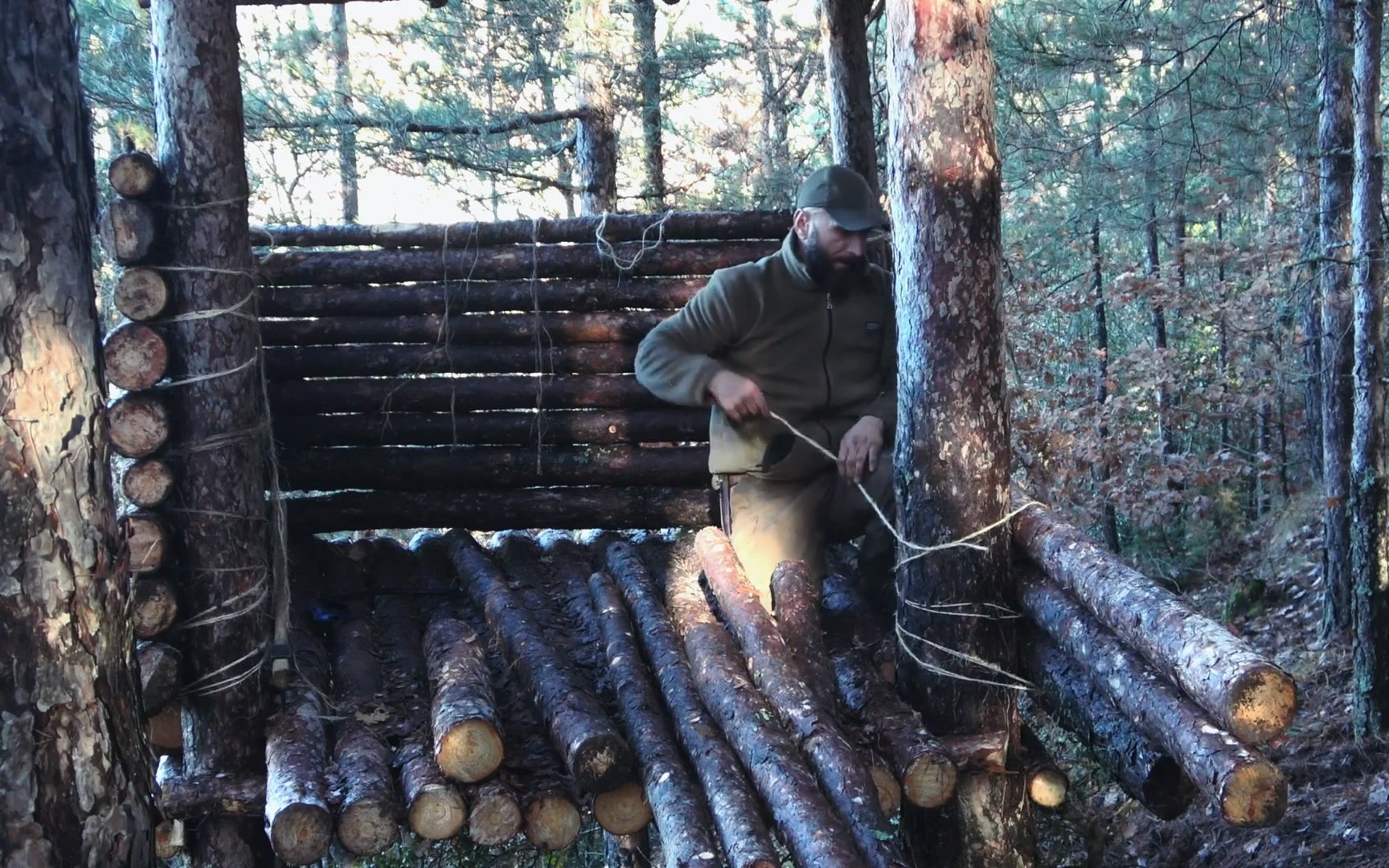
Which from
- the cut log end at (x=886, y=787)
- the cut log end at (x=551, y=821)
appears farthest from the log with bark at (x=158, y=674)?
the cut log end at (x=886, y=787)

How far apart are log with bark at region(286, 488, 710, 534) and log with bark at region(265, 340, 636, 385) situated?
0.68m

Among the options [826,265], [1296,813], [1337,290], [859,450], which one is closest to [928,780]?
[859,450]

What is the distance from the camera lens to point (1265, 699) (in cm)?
336

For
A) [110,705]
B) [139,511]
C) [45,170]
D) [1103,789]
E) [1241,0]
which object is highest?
[1241,0]

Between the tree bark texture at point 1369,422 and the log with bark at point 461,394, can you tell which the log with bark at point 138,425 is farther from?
the tree bark texture at point 1369,422

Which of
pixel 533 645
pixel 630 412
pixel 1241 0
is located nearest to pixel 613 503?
pixel 630 412

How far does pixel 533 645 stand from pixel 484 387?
6.52 ft

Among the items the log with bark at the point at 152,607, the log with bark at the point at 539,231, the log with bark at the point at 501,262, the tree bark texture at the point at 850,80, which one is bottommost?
the log with bark at the point at 152,607

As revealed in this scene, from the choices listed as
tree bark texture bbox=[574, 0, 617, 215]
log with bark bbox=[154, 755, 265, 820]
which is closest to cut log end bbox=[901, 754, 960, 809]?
log with bark bbox=[154, 755, 265, 820]

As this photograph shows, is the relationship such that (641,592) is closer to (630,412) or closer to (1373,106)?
(630,412)

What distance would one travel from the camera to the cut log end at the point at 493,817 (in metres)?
4.23

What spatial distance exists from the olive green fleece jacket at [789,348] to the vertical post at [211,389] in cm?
183

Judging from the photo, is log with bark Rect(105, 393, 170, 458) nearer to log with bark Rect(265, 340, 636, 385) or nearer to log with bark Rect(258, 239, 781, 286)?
log with bark Rect(265, 340, 636, 385)

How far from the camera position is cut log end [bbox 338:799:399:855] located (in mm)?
4117
